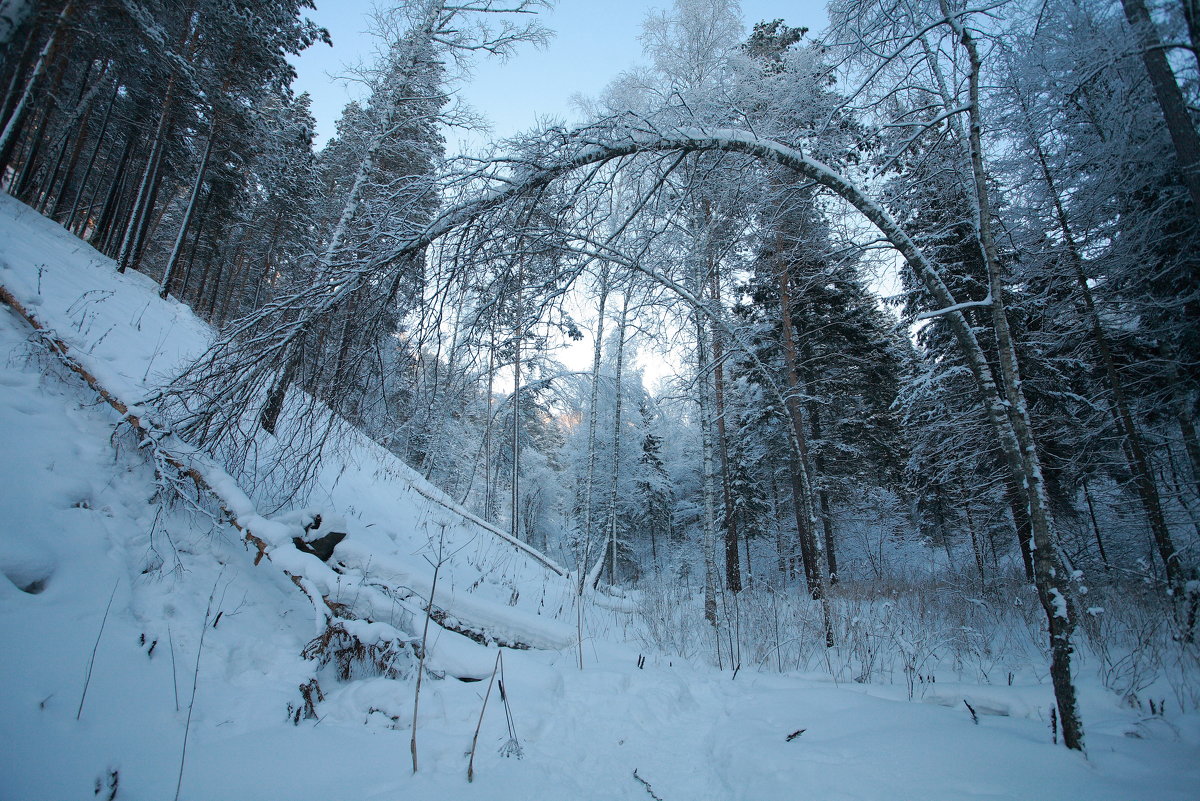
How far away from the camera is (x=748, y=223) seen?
397cm

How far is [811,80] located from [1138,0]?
100.0 inches

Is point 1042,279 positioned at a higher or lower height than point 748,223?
higher

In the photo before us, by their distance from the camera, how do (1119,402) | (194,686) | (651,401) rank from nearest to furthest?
(194,686) → (1119,402) → (651,401)

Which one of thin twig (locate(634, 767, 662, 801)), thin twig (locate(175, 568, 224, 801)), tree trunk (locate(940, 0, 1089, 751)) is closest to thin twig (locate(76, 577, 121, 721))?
thin twig (locate(175, 568, 224, 801))

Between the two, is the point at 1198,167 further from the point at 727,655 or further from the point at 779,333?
the point at 779,333

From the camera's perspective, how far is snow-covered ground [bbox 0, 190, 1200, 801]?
1.64 m

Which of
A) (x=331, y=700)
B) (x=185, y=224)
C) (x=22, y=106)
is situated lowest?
(x=331, y=700)

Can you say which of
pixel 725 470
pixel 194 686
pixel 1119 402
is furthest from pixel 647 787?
pixel 1119 402

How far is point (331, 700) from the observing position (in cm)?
232

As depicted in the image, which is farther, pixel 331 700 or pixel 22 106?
pixel 22 106

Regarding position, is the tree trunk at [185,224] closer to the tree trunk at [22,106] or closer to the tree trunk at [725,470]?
the tree trunk at [22,106]

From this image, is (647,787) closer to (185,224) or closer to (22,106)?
(22,106)

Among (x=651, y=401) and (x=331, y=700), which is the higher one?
(x=651, y=401)

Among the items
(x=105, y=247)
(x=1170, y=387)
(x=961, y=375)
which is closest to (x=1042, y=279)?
(x=961, y=375)
